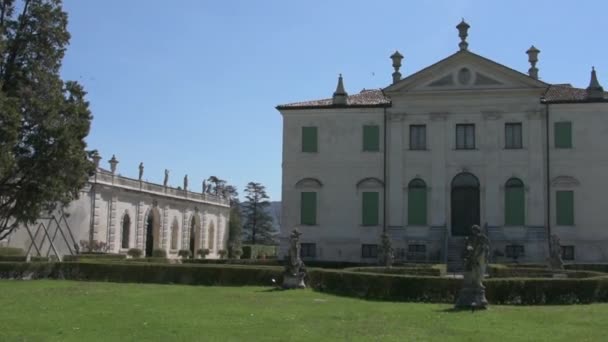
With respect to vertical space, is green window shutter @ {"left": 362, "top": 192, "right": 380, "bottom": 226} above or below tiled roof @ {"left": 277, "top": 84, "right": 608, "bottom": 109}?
below

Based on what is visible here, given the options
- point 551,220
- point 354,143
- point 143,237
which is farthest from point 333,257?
point 143,237

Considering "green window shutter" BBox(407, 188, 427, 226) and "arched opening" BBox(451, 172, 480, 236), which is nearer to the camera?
"arched opening" BBox(451, 172, 480, 236)

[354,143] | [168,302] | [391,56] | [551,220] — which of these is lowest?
[168,302]

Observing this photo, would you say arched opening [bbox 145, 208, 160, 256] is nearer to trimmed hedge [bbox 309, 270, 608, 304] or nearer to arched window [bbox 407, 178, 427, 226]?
arched window [bbox 407, 178, 427, 226]

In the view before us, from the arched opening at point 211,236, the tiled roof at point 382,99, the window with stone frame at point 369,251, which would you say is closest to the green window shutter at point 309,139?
the tiled roof at point 382,99

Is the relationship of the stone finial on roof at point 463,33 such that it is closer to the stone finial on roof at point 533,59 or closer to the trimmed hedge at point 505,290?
the stone finial on roof at point 533,59

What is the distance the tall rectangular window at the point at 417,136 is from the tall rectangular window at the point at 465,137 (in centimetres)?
178

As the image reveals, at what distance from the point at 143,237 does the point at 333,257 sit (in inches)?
741

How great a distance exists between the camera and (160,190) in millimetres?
56156

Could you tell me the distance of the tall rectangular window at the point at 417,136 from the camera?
38.4 m

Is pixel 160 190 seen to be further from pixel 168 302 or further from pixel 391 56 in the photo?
pixel 168 302

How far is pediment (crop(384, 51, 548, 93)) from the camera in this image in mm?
37000

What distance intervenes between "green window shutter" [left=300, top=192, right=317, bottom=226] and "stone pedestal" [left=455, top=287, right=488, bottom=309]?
2185cm

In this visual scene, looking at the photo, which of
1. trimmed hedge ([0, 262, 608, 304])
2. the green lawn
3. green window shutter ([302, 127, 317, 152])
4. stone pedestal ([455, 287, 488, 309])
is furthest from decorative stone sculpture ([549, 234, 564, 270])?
green window shutter ([302, 127, 317, 152])
